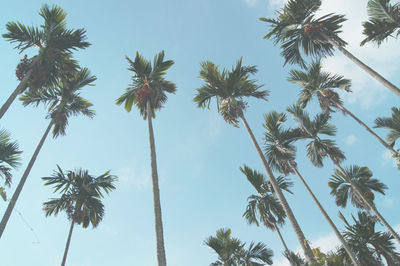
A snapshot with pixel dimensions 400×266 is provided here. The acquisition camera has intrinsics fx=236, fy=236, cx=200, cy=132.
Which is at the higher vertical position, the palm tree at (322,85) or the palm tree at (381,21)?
the palm tree at (322,85)

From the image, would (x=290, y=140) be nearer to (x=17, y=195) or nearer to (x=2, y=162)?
(x=17, y=195)

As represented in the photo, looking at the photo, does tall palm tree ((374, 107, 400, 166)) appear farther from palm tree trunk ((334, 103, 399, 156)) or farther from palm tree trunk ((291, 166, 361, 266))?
palm tree trunk ((291, 166, 361, 266))

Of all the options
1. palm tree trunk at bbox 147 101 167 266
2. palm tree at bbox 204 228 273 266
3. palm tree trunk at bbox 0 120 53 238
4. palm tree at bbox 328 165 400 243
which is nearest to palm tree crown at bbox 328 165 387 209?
palm tree at bbox 328 165 400 243

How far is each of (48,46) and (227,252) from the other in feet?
46.0

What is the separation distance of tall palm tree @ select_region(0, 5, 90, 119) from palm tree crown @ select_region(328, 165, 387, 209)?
1731cm

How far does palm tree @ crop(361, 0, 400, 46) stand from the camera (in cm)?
1000

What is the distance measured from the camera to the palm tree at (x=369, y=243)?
12734 millimetres

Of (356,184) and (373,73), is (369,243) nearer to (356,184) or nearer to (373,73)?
(356,184)

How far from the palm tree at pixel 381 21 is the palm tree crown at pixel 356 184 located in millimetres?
8558

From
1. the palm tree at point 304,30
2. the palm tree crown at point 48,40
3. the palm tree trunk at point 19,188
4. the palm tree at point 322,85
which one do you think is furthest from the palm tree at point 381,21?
the palm tree trunk at point 19,188

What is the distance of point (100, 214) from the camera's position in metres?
13.8

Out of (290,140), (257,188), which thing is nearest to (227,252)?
(257,188)

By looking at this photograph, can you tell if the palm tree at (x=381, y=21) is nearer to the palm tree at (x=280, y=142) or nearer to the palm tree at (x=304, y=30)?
the palm tree at (x=304, y=30)

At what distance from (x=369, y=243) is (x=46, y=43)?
19.6m
